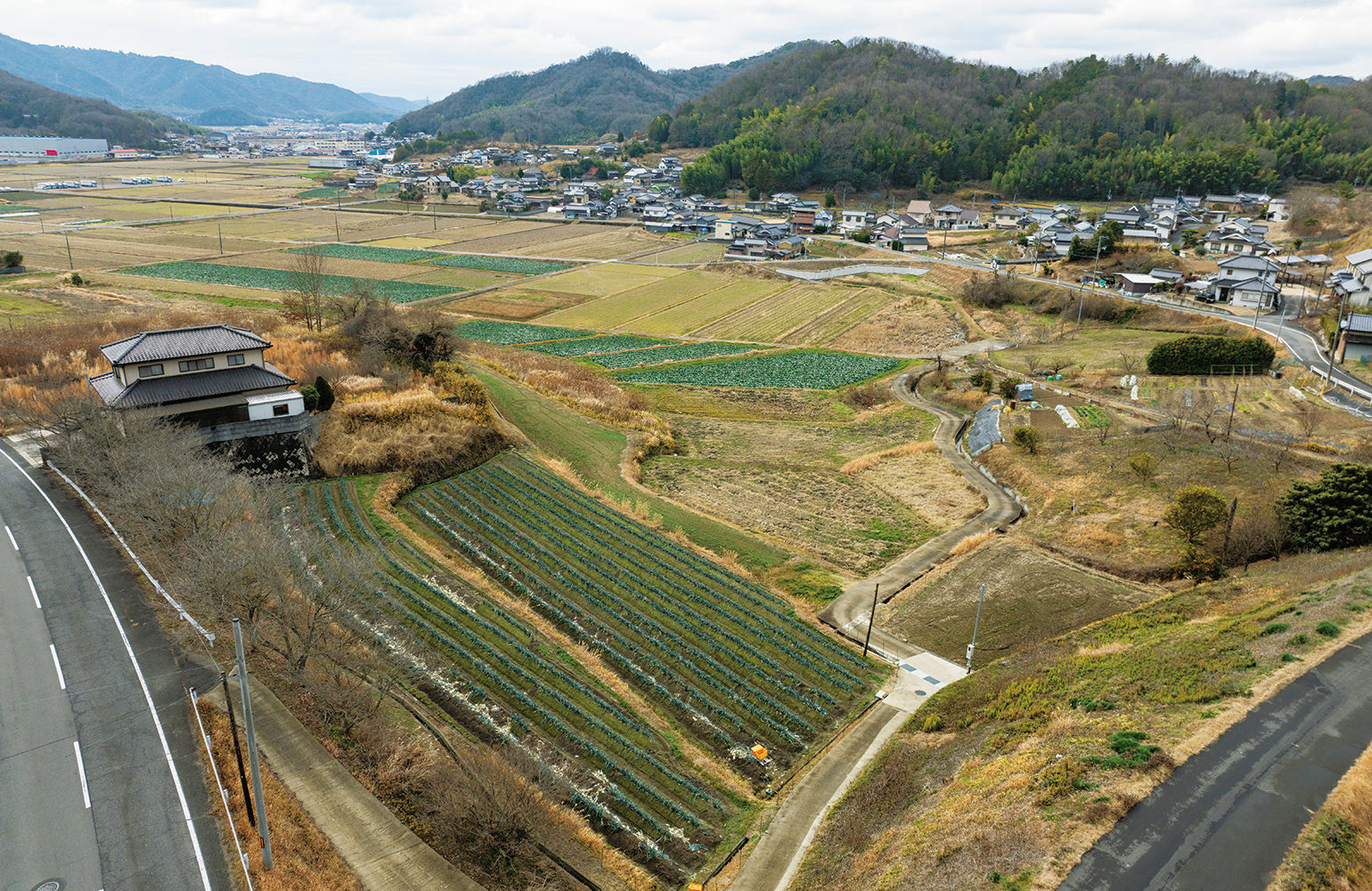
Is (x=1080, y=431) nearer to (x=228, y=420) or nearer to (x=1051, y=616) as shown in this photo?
(x=1051, y=616)

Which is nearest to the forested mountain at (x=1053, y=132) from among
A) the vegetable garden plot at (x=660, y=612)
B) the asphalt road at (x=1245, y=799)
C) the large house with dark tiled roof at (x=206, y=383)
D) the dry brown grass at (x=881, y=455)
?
the dry brown grass at (x=881, y=455)

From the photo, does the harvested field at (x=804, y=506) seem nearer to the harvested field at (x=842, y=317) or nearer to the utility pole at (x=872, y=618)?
the utility pole at (x=872, y=618)

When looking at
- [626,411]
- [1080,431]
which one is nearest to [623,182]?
[626,411]

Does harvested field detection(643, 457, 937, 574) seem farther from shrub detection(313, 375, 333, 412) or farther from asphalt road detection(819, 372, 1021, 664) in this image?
shrub detection(313, 375, 333, 412)

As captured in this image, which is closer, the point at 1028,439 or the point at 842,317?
the point at 1028,439

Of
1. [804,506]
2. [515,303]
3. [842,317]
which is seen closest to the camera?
[804,506]

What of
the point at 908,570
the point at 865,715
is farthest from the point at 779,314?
the point at 865,715

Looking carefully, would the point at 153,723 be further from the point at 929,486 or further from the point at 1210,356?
the point at 1210,356
